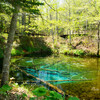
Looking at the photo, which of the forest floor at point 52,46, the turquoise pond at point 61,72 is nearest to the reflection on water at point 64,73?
the turquoise pond at point 61,72

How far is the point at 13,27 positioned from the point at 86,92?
13.8 ft

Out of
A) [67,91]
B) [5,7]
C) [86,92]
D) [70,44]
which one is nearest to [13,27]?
[5,7]

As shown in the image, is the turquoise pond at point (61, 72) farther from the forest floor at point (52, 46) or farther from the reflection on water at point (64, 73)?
the forest floor at point (52, 46)

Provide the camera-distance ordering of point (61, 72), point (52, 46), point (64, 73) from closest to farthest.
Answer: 1. point (64, 73)
2. point (61, 72)
3. point (52, 46)

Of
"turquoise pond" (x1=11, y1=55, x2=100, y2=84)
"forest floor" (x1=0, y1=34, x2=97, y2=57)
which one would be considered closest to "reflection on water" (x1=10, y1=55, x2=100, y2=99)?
"turquoise pond" (x1=11, y1=55, x2=100, y2=84)

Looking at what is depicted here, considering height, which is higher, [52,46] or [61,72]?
[52,46]

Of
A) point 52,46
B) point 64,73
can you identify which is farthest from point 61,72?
point 52,46

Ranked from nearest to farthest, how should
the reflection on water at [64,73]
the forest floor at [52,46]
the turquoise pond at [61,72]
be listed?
the reflection on water at [64,73] → the turquoise pond at [61,72] → the forest floor at [52,46]

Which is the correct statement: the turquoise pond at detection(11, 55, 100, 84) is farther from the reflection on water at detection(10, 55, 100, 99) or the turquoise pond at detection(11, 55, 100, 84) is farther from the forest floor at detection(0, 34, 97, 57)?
the forest floor at detection(0, 34, 97, 57)

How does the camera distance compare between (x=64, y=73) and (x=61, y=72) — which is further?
(x=61, y=72)

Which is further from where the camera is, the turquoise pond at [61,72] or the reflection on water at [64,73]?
the turquoise pond at [61,72]

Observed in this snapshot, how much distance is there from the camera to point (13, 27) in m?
3.87

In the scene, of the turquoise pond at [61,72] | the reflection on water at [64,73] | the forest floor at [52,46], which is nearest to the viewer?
the reflection on water at [64,73]

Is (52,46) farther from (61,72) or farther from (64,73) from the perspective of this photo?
(64,73)
